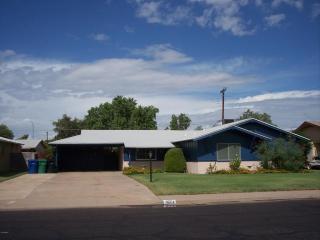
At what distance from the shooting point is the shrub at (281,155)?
3300 centimetres

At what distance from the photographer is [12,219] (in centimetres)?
1268

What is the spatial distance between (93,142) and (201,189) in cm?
2097

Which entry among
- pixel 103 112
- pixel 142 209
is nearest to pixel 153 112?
pixel 103 112

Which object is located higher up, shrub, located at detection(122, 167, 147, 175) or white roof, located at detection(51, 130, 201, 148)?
white roof, located at detection(51, 130, 201, 148)

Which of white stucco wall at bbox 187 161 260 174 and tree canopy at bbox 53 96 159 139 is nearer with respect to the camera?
white stucco wall at bbox 187 161 260 174

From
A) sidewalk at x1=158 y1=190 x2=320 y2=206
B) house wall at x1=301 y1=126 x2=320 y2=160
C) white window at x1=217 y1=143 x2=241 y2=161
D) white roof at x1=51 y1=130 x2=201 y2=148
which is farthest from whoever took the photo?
house wall at x1=301 y1=126 x2=320 y2=160

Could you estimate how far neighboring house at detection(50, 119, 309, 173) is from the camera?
34406mm

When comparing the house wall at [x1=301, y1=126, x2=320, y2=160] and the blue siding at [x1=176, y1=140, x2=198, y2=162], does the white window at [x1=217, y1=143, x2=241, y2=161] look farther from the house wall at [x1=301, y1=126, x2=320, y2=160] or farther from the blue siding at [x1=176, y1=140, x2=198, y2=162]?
the house wall at [x1=301, y1=126, x2=320, y2=160]

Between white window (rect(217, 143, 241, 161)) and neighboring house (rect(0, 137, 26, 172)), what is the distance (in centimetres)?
1688

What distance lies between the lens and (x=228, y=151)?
34812 mm

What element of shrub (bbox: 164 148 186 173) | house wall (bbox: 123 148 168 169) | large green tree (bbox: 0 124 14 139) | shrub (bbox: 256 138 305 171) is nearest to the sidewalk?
shrub (bbox: 256 138 305 171)

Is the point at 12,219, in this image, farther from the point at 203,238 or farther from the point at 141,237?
the point at 203,238

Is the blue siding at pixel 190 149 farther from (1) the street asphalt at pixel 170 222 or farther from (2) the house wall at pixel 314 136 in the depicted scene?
(1) the street asphalt at pixel 170 222

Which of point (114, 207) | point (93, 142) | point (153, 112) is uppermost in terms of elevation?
point (153, 112)
